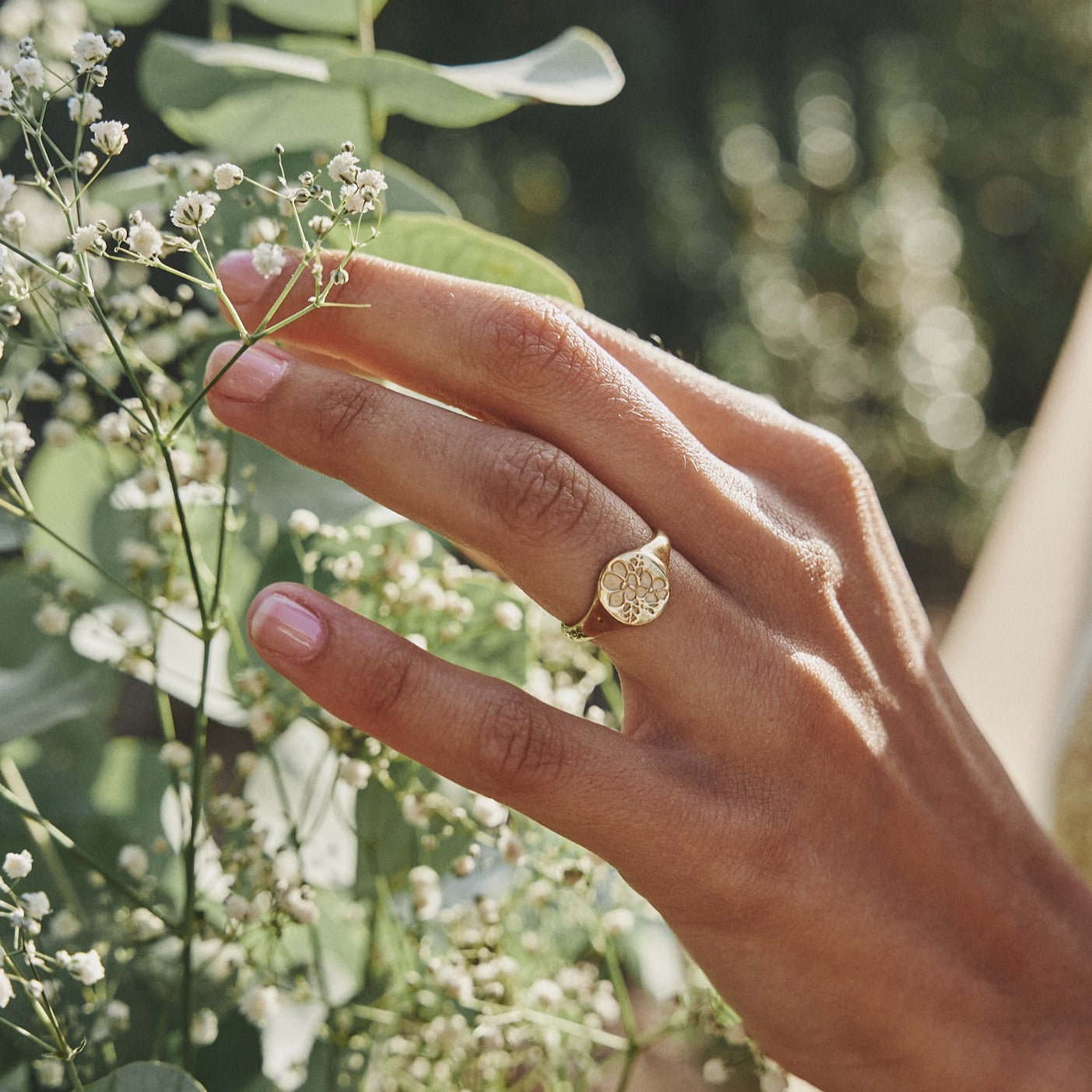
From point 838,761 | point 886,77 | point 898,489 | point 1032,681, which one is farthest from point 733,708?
point 886,77

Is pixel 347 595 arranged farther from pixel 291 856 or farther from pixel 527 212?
pixel 527 212

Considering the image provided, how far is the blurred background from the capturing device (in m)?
4.19

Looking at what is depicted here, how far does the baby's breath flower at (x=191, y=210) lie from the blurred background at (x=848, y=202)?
365cm

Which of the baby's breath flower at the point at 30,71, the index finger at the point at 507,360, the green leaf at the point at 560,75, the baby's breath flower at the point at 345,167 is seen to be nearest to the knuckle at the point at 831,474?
the index finger at the point at 507,360

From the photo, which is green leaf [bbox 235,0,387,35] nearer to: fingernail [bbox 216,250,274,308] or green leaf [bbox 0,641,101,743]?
fingernail [bbox 216,250,274,308]

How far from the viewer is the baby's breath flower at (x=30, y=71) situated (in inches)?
16.2

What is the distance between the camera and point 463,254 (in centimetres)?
59

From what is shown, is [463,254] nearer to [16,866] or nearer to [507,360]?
[507,360]

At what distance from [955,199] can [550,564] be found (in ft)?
16.9

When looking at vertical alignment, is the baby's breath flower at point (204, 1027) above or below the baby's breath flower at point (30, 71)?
below

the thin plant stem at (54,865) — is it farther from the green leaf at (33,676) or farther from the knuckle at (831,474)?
the knuckle at (831,474)

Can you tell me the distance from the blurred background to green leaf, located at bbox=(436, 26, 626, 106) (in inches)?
131

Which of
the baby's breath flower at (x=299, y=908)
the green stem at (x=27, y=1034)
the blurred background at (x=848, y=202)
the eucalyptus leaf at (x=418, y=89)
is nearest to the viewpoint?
the green stem at (x=27, y=1034)

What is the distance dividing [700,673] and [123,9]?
55 cm
